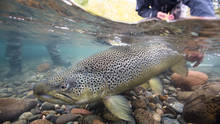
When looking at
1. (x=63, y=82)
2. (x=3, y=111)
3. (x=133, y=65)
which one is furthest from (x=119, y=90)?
(x=3, y=111)

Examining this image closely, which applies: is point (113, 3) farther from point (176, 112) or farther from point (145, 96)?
point (176, 112)

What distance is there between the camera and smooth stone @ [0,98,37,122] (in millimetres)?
3697

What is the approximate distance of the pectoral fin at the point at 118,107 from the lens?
9.36ft

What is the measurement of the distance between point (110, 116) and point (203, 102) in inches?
92.6

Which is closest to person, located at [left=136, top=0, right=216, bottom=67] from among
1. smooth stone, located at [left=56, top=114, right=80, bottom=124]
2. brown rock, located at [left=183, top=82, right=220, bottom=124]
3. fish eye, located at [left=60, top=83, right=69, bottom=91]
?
brown rock, located at [left=183, top=82, right=220, bottom=124]

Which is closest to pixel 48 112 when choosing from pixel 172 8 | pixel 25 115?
pixel 25 115

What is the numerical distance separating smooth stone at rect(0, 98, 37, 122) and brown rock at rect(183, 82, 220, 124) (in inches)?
186

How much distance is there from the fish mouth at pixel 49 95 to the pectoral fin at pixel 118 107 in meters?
0.89

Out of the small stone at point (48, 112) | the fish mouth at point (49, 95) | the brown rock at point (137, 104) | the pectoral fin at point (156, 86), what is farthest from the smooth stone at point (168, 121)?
the small stone at point (48, 112)

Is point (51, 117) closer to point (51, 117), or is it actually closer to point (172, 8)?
point (51, 117)

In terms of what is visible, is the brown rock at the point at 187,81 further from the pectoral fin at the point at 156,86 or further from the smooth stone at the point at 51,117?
the smooth stone at the point at 51,117

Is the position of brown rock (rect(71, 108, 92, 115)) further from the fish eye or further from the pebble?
the fish eye

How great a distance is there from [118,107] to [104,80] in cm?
74

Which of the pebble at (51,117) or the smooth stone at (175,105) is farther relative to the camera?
the smooth stone at (175,105)
